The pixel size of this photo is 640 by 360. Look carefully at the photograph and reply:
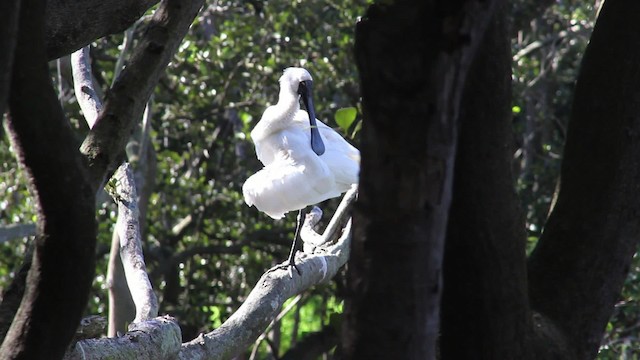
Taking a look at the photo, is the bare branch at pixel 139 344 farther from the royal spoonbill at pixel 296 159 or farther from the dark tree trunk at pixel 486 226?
the royal spoonbill at pixel 296 159

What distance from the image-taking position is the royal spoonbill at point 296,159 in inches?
213

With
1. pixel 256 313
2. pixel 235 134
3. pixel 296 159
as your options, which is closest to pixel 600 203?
pixel 256 313

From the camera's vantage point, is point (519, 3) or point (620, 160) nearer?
point (620, 160)

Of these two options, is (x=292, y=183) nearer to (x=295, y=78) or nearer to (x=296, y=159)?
(x=296, y=159)

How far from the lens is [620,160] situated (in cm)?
222

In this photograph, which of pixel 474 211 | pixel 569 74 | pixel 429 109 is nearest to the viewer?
pixel 429 109

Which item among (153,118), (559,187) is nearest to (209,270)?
(153,118)

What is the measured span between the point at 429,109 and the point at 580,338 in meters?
0.88

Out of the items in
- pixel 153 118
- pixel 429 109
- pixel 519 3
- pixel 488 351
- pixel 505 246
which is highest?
pixel 519 3

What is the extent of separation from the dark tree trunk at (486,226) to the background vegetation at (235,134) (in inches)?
164

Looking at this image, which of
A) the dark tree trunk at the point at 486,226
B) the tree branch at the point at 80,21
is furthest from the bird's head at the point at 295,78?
the dark tree trunk at the point at 486,226

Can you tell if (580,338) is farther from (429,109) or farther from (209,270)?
(209,270)

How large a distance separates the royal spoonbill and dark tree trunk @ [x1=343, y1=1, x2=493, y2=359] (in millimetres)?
3498

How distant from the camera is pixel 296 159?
5.58 meters
